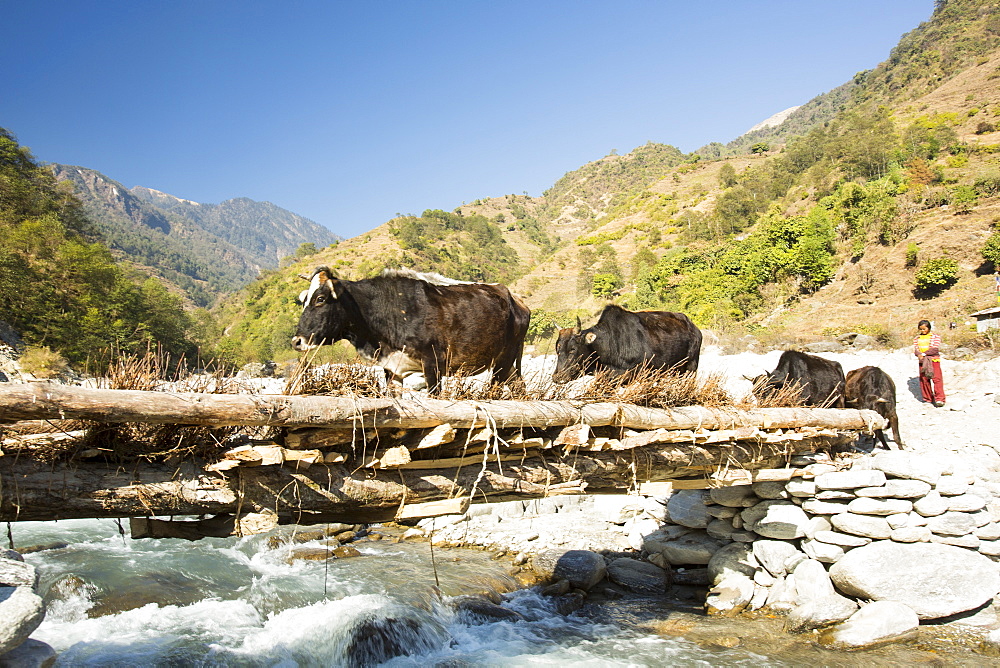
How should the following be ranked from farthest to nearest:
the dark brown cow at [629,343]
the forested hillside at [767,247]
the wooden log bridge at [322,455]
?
the forested hillside at [767,247] < the dark brown cow at [629,343] < the wooden log bridge at [322,455]

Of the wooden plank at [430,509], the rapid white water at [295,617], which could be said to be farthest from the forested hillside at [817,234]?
the wooden plank at [430,509]

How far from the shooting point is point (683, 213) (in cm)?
5819

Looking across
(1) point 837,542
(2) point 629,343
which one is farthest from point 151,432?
(2) point 629,343

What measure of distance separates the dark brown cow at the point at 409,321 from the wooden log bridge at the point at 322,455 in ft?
6.62

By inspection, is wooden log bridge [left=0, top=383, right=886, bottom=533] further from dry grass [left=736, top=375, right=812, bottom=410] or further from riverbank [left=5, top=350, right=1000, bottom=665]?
riverbank [left=5, top=350, right=1000, bottom=665]

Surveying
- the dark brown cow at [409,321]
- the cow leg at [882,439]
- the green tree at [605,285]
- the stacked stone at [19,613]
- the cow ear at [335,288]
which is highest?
the green tree at [605,285]

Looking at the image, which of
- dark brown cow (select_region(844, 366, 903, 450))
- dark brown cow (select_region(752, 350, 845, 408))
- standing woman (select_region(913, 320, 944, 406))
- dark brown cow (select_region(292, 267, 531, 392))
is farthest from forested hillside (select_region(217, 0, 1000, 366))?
dark brown cow (select_region(844, 366, 903, 450))

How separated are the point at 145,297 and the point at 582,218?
90.1 meters

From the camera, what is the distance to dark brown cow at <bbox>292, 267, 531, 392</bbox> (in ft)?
21.9

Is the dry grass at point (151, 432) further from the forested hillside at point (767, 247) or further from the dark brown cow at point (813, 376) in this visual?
the dark brown cow at point (813, 376)

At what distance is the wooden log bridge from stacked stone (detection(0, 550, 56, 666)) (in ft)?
1.26

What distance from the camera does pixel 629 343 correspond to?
9.71 meters

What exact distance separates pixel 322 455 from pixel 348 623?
4320mm

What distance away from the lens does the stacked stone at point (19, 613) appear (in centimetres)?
274
